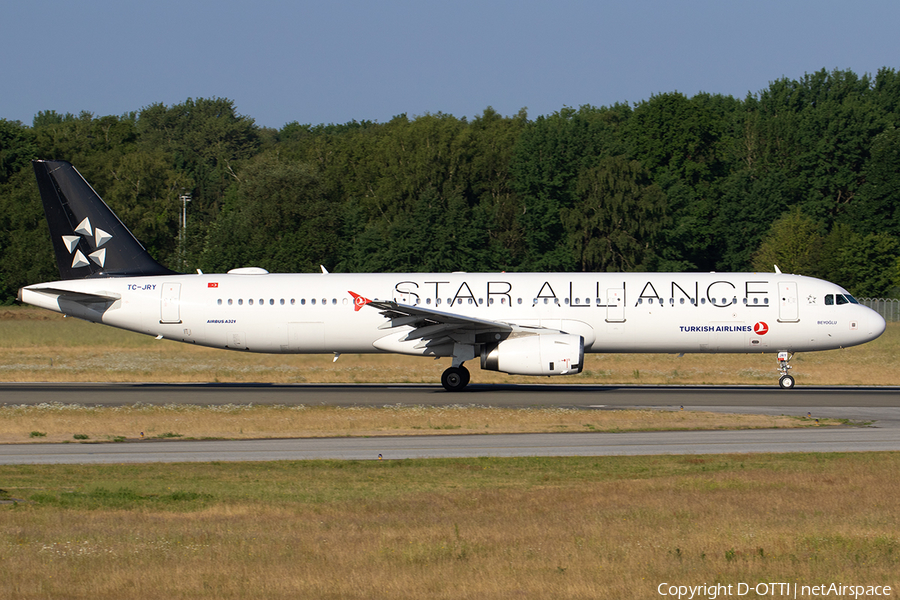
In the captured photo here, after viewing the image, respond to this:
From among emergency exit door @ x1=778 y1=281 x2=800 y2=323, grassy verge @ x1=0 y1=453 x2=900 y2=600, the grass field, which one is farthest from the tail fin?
emergency exit door @ x1=778 y1=281 x2=800 y2=323

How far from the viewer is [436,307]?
3359 cm

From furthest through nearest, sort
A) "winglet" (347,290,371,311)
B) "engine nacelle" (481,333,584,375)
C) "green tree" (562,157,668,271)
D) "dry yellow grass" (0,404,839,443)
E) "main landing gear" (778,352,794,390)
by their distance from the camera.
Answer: "green tree" (562,157,668,271), "main landing gear" (778,352,794,390), "winglet" (347,290,371,311), "engine nacelle" (481,333,584,375), "dry yellow grass" (0,404,839,443)

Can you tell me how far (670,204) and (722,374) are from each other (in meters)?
45.0

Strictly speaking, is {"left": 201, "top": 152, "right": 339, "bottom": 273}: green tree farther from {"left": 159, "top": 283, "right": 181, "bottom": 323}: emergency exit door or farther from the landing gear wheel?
the landing gear wheel

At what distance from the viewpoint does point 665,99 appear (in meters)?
94.7

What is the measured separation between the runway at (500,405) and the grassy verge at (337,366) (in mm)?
3534

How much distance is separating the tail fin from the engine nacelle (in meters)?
14.1

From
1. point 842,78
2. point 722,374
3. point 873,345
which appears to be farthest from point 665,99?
point 722,374

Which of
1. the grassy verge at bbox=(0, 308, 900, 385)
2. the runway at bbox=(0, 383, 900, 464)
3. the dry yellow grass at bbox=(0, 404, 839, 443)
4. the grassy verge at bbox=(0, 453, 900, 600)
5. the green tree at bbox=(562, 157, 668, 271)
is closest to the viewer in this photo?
the grassy verge at bbox=(0, 453, 900, 600)

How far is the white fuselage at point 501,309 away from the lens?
32906 mm

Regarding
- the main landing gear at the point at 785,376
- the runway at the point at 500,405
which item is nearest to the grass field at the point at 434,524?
the runway at the point at 500,405

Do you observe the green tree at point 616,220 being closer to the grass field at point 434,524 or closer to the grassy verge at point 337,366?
the grassy verge at point 337,366

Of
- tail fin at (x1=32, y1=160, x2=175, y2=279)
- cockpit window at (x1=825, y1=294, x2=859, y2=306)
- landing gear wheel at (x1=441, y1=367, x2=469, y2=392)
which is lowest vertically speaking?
landing gear wheel at (x1=441, y1=367, x2=469, y2=392)

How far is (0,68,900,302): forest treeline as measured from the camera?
3095 inches
